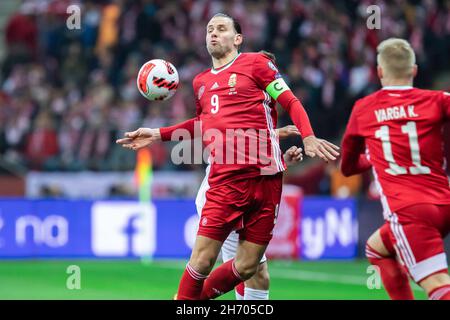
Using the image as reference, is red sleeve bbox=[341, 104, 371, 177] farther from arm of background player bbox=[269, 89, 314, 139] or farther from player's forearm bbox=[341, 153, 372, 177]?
arm of background player bbox=[269, 89, 314, 139]

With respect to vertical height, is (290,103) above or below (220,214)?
above

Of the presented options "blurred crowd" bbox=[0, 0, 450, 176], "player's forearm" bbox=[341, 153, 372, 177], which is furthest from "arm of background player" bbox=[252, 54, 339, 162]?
"blurred crowd" bbox=[0, 0, 450, 176]

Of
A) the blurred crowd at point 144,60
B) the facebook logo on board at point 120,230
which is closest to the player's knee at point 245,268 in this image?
the facebook logo on board at point 120,230

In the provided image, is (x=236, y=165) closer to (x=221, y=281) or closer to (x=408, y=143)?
(x=221, y=281)

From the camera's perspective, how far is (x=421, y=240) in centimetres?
657

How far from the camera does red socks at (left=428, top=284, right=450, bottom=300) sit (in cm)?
→ 652

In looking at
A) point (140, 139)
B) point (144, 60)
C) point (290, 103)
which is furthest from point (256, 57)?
point (144, 60)

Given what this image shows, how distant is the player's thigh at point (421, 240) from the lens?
657cm

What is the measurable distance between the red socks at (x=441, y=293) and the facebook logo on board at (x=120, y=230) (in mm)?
10289

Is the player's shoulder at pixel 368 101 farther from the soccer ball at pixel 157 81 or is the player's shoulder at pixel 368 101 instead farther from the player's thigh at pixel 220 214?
the soccer ball at pixel 157 81

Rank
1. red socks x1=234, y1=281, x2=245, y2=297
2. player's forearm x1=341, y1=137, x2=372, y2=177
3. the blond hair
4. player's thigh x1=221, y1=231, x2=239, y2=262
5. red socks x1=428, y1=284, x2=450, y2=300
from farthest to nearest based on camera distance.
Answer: red socks x1=234, y1=281, x2=245, y2=297, player's thigh x1=221, y1=231, x2=239, y2=262, player's forearm x1=341, y1=137, x2=372, y2=177, the blond hair, red socks x1=428, y1=284, x2=450, y2=300

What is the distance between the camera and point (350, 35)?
2136cm

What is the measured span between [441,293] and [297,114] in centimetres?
168

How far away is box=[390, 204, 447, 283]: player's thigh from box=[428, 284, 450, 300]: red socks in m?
0.12
